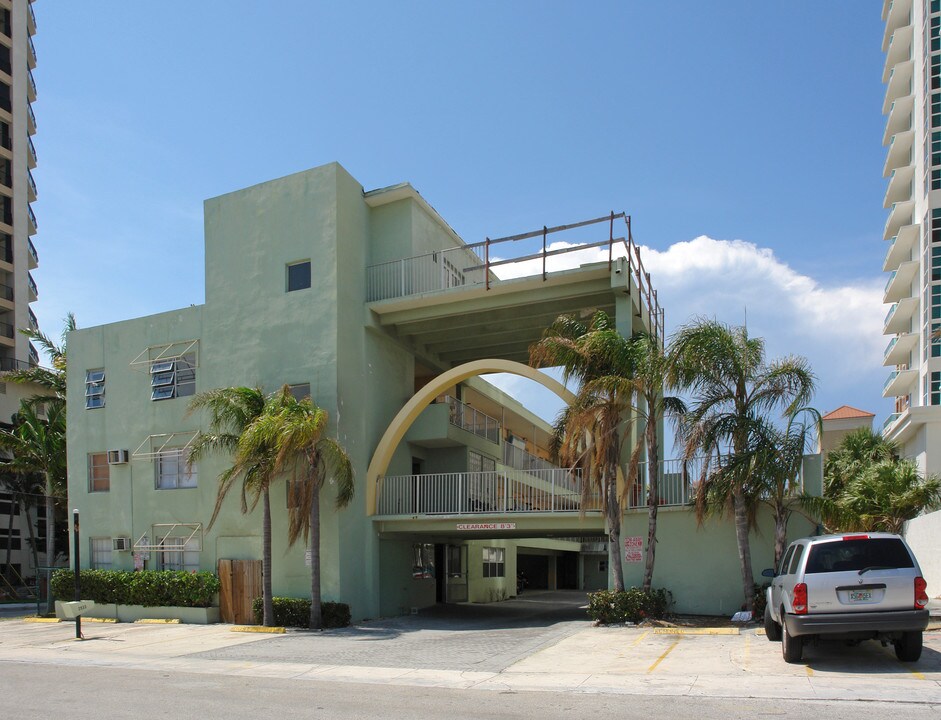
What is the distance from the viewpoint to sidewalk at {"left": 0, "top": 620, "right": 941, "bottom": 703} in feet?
32.8

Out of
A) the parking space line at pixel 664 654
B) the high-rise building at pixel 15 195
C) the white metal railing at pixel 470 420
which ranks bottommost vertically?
the parking space line at pixel 664 654

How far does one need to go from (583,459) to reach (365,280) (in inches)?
328

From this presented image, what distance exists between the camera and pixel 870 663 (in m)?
10.9

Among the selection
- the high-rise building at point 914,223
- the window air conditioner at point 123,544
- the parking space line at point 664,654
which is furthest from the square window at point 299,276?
the high-rise building at point 914,223

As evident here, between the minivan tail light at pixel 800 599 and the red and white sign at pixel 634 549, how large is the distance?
800 cm

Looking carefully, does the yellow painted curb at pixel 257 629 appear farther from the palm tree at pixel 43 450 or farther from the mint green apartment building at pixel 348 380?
the palm tree at pixel 43 450

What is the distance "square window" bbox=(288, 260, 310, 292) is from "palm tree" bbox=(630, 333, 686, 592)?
910 centimetres

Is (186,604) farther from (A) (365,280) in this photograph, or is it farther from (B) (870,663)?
(B) (870,663)

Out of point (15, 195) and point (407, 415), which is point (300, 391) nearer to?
point (407, 415)

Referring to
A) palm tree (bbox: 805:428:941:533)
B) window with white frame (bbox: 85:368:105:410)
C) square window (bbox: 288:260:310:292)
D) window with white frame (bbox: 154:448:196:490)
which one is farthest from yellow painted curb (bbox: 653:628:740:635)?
window with white frame (bbox: 85:368:105:410)

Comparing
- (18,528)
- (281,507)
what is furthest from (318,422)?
(18,528)

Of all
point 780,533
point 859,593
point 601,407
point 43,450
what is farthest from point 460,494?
point 43,450

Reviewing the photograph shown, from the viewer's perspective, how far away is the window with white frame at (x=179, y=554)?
75.0 feet

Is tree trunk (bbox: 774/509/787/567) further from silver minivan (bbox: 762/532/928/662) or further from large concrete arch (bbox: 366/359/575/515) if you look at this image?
large concrete arch (bbox: 366/359/575/515)
